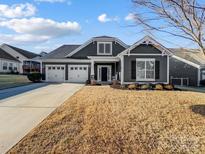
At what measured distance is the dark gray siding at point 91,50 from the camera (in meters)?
35.4

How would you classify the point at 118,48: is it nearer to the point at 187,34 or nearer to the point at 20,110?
the point at 20,110

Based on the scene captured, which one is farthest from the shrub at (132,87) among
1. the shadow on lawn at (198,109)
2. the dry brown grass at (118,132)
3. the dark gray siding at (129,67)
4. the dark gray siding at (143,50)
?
the dry brown grass at (118,132)

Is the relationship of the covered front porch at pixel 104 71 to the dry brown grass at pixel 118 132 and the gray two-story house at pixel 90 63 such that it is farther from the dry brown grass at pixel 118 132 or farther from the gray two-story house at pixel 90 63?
the dry brown grass at pixel 118 132

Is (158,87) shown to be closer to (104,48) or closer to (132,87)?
(132,87)

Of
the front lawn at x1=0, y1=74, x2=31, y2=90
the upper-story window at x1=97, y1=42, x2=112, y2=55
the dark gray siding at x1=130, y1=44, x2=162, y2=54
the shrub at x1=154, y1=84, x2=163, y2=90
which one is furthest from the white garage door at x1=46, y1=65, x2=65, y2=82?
the shrub at x1=154, y1=84, x2=163, y2=90

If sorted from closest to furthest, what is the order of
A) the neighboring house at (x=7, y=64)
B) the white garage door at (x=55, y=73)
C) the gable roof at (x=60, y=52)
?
the white garage door at (x=55, y=73)
the gable roof at (x=60, y=52)
the neighboring house at (x=7, y=64)

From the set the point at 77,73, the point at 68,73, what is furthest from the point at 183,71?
the point at 68,73

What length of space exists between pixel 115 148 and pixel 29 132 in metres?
2.75

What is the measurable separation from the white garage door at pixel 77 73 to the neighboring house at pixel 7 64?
17498 mm

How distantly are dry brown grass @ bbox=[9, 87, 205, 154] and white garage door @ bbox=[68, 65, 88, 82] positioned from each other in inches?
955

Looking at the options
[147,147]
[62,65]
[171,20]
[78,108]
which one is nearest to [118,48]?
[62,65]

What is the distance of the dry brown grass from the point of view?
6.97 meters

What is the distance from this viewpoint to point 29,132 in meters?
8.20

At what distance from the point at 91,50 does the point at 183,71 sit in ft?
40.0
